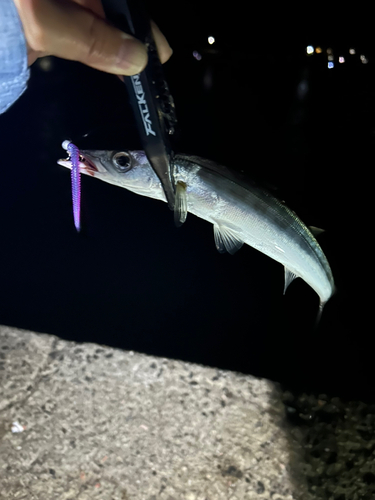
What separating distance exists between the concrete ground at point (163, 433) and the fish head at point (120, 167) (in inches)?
49.2

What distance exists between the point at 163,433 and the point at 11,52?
1.62 metres

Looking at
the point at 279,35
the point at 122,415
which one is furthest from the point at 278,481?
the point at 279,35

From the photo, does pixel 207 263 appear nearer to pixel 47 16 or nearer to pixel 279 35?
pixel 47 16

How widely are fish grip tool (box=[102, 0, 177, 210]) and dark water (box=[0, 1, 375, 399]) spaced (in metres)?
0.45

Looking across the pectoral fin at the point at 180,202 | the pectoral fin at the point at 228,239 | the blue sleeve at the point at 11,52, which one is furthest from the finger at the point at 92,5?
the pectoral fin at the point at 228,239

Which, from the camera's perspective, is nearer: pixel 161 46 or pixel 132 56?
pixel 132 56

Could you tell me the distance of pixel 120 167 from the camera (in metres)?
0.87

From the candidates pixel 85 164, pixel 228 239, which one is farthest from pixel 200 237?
pixel 85 164

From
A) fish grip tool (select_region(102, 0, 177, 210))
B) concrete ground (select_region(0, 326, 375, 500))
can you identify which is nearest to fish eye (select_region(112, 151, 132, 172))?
fish grip tool (select_region(102, 0, 177, 210))

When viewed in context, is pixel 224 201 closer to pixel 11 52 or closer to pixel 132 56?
pixel 132 56

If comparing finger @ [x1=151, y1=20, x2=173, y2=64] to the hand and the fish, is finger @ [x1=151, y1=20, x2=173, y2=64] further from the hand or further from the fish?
the fish

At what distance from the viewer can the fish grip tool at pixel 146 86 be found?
70 centimetres

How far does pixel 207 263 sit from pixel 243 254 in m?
0.20

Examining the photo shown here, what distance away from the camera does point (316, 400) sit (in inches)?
68.6
